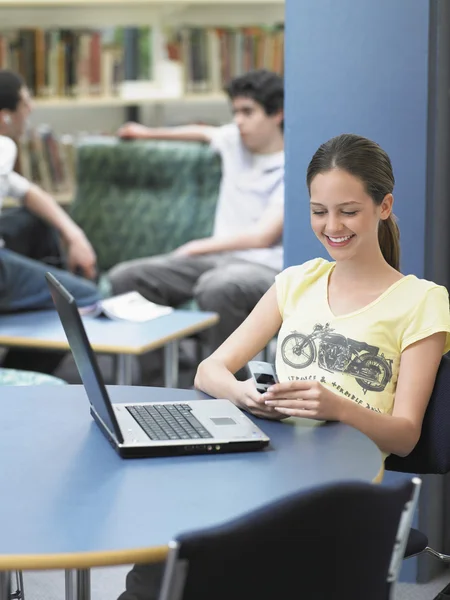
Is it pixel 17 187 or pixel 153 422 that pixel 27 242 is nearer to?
pixel 17 187

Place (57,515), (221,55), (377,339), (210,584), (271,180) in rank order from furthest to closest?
(221,55) → (271,180) → (377,339) → (57,515) → (210,584)

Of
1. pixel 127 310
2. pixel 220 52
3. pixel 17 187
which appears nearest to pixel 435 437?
pixel 127 310

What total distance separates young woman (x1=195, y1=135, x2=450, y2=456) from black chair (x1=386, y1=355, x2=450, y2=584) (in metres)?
0.02

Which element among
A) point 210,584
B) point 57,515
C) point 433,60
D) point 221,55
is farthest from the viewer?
point 221,55

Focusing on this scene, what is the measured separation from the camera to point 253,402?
1814 mm

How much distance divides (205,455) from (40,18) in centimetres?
480

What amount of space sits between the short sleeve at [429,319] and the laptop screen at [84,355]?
1.89 feet

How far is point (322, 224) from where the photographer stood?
194 centimetres

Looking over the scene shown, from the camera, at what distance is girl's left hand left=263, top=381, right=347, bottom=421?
5.63ft

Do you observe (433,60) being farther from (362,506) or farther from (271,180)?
(271,180)

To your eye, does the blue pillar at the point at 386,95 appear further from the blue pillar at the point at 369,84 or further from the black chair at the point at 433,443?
the black chair at the point at 433,443

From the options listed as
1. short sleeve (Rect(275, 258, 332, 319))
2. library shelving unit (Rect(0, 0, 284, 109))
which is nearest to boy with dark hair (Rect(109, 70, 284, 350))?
library shelving unit (Rect(0, 0, 284, 109))

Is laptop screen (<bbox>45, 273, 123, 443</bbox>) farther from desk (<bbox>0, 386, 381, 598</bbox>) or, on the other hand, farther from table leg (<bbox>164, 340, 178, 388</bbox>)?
table leg (<bbox>164, 340, 178, 388</bbox>)

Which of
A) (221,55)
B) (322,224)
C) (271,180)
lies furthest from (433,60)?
(221,55)
